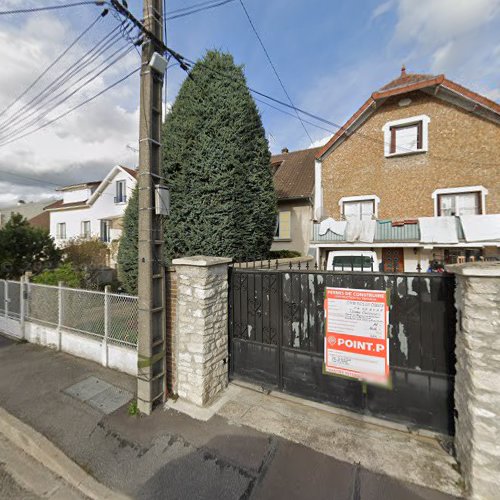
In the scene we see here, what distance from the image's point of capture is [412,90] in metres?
11.0

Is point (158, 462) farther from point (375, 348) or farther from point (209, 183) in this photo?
point (209, 183)

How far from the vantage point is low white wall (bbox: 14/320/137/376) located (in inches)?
209

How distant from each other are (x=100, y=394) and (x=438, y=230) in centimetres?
1168

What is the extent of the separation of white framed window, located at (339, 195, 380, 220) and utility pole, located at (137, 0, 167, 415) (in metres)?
10.5

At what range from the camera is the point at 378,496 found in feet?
8.75

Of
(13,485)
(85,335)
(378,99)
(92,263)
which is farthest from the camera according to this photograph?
(92,263)

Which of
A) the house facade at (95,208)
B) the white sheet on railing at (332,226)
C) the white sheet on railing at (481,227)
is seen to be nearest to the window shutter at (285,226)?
the white sheet on railing at (332,226)

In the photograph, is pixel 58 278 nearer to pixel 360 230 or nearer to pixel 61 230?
pixel 360 230

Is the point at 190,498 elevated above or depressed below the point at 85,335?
below

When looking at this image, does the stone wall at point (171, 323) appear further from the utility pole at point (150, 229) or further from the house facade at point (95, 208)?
the house facade at point (95, 208)

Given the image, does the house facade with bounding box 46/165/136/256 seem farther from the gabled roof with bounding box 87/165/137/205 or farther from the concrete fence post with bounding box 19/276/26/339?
the concrete fence post with bounding box 19/276/26/339

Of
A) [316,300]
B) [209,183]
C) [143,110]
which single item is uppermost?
[143,110]

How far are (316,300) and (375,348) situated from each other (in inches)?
40.1

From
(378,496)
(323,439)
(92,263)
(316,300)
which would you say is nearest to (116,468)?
(323,439)
